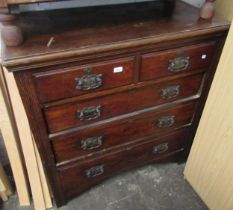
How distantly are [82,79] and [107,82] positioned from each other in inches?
4.2

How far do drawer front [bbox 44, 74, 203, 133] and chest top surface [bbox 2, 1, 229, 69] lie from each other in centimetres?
24

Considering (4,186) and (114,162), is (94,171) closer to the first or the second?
(114,162)

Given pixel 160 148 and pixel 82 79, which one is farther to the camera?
pixel 160 148

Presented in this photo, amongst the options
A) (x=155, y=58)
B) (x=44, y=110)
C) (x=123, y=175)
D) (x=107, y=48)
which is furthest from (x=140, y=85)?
(x=123, y=175)

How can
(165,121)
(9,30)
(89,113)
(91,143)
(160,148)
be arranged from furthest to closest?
(160,148), (165,121), (91,143), (89,113), (9,30)

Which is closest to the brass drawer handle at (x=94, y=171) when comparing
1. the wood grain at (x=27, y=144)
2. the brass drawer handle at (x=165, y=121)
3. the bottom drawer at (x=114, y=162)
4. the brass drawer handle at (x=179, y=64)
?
the bottom drawer at (x=114, y=162)

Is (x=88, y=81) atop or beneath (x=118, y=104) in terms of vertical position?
atop

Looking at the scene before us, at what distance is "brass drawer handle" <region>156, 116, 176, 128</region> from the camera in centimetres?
121

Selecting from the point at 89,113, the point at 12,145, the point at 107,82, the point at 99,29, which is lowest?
the point at 12,145

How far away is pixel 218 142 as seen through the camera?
3.65 feet

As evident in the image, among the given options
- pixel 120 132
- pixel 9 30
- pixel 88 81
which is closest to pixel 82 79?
pixel 88 81

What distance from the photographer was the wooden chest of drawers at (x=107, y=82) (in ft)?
2.68

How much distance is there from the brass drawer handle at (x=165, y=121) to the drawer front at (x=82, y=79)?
0.38 m

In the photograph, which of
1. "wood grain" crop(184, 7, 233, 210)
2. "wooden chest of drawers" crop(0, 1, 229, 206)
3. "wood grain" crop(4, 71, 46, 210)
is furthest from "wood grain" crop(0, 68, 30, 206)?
"wood grain" crop(184, 7, 233, 210)
